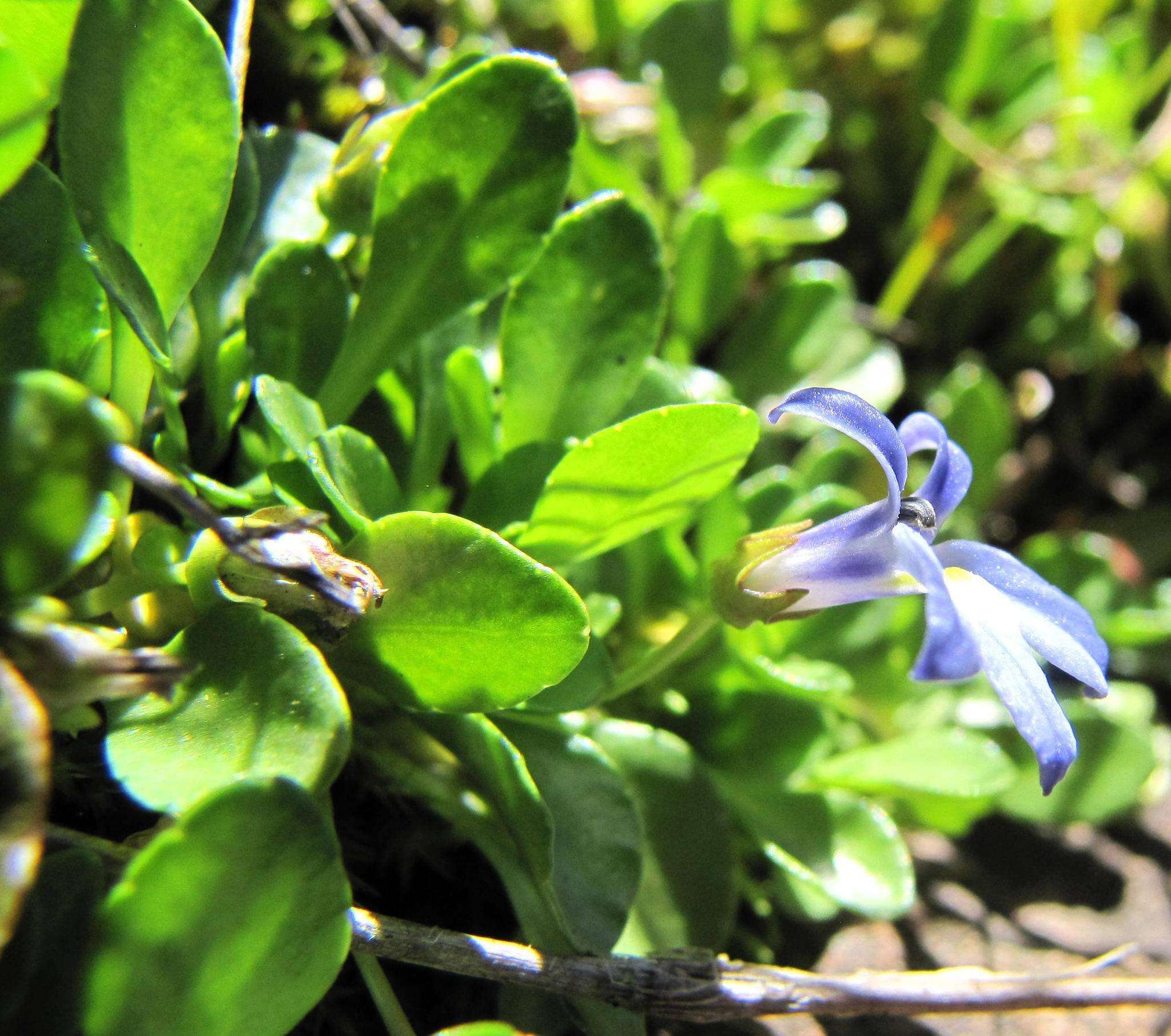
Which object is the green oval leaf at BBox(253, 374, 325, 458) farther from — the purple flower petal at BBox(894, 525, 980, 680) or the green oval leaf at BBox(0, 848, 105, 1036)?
the purple flower petal at BBox(894, 525, 980, 680)

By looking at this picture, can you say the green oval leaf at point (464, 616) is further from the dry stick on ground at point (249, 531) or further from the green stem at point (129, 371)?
the green stem at point (129, 371)

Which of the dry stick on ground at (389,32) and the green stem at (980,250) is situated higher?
the dry stick on ground at (389,32)

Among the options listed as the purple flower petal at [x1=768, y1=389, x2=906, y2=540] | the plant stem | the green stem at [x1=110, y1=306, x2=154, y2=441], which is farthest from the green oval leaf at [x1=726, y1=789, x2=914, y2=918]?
the plant stem

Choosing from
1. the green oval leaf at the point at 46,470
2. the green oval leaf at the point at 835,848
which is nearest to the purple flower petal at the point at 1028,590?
the green oval leaf at the point at 835,848

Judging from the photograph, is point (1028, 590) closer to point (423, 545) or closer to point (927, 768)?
point (927, 768)

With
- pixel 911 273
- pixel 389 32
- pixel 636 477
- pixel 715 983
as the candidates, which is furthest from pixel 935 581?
pixel 911 273

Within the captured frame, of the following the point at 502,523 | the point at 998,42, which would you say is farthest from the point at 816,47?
the point at 502,523
